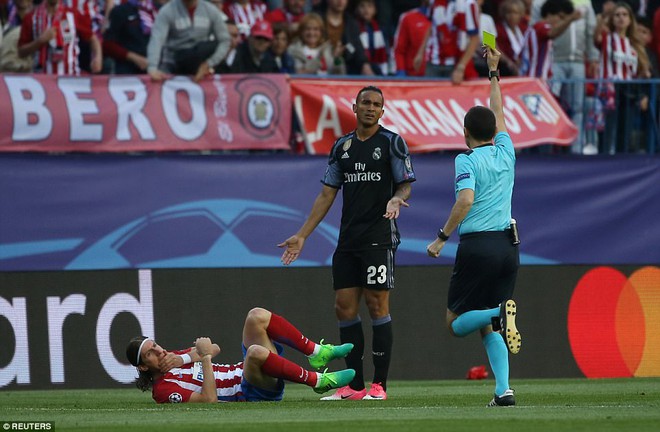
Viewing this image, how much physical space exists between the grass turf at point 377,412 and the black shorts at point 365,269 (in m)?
0.98

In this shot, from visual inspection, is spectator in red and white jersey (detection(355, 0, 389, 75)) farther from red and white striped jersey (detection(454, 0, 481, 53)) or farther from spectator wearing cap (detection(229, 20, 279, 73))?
spectator wearing cap (detection(229, 20, 279, 73))

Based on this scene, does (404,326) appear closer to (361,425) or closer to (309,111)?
(309,111)

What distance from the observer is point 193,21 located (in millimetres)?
15617

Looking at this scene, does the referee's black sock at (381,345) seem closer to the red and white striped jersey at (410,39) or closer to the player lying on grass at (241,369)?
the player lying on grass at (241,369)

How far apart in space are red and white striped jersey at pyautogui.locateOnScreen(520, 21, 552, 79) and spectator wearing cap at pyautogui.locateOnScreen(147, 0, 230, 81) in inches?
159

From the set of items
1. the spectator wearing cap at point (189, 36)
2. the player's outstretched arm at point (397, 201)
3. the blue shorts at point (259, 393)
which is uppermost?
the spectator wearing cap at point (189, 36)

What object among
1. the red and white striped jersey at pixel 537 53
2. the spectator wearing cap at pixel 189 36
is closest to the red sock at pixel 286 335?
the spectator wearing cap at pixel 189 36

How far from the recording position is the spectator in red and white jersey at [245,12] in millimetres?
17141

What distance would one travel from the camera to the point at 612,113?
16656mm

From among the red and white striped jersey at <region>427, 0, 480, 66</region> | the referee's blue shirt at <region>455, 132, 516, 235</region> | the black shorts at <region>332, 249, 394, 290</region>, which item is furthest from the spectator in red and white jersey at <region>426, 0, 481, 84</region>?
the referee's blue shirt at <region>455, 132, 516, 235</region>

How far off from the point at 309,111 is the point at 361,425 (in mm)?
Result: 7487

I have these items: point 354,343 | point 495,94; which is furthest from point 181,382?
point 495,94

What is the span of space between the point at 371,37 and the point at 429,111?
2.13m

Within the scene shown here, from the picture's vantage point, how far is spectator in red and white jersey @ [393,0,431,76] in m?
16.8
